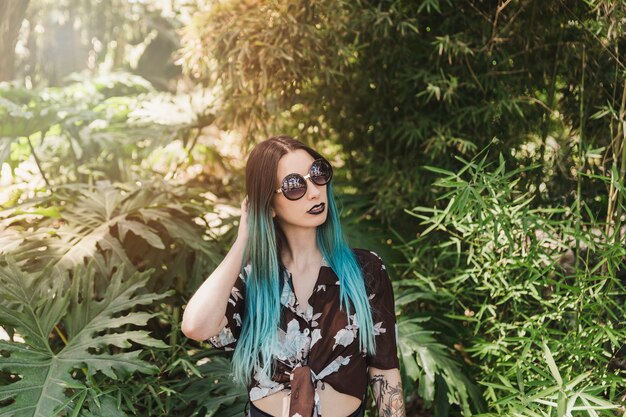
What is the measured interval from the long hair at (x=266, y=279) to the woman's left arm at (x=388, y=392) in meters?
0.08

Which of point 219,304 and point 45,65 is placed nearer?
point 219,304

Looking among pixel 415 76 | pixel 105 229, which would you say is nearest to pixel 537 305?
pixel 415 76

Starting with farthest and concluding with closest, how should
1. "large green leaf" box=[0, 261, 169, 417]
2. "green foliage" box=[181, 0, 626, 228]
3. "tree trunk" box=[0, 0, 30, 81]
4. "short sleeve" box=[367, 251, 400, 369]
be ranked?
"tree trunk" box=[0, 0, 30, 81], "green foliage" box=[181, 0, 626, 228], "large green leaf" box=[0, 261, 169, 417], "short sleeve" box=[367, 251, 400, 369]

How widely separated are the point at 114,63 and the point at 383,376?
10.2 m

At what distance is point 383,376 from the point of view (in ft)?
5.34

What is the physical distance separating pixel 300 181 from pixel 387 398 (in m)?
0.60

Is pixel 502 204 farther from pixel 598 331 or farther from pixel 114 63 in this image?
pixel 114 63

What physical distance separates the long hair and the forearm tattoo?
0.31 ft

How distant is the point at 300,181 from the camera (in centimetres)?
154

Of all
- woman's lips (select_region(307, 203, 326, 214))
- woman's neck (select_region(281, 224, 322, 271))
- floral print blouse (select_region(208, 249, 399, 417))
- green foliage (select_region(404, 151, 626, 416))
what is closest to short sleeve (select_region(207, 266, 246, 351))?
floral print blouse (select_region(208, 249, 399, 417))

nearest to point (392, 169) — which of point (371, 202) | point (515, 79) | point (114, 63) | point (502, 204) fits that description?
point (371, 202)

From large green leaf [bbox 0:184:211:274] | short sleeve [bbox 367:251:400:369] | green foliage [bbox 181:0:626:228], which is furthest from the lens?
green foliage [bbox 181:0:626:228]

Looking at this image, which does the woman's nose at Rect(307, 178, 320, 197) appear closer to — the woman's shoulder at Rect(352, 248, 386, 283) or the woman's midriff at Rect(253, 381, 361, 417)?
the woman's shoulder at Rect(352, 248, 386, 283)

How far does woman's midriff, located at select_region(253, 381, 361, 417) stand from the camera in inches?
62.8
